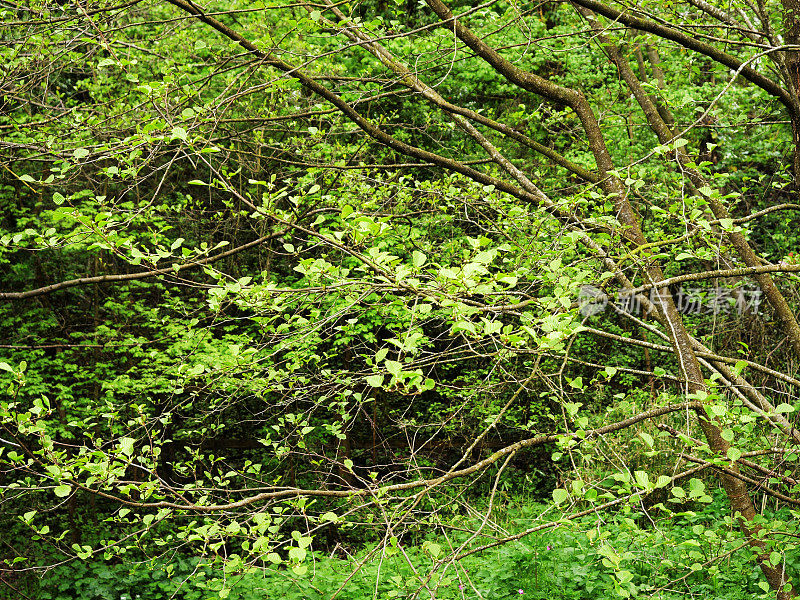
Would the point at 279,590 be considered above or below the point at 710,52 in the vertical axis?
below

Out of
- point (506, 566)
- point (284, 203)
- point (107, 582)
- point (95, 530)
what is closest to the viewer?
point (506, 566)

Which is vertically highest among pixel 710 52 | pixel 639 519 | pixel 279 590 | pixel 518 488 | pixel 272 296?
pixel 710 52

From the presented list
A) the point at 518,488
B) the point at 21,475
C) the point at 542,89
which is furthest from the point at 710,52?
the point at 21,475

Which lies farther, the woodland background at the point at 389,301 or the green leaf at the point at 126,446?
the woodland background at the point at 389,301

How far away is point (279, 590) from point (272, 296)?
139 inches

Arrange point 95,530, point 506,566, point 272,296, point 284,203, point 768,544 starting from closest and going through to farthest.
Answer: point 272,296 < point 768,544 < point 506,566 < point 95,530 < point 284,203

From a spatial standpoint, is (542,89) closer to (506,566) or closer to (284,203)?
(506,566)

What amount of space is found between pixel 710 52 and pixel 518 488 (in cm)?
703

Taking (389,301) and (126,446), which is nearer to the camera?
(126,446)

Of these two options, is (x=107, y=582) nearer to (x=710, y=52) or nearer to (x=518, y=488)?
(x=518, y=488)

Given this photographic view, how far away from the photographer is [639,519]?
220 inches

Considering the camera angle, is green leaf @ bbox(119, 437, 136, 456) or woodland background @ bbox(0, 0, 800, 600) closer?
green leaf @ bbox(119, 437, 136, 456)

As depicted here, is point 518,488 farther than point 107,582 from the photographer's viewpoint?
Yes

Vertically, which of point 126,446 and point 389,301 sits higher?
point 389,301
